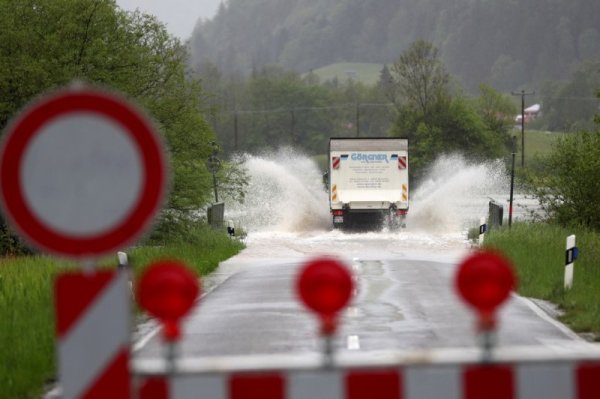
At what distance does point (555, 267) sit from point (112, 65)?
15.7 metres

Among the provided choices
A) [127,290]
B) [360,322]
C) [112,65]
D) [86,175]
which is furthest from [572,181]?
[86,175]

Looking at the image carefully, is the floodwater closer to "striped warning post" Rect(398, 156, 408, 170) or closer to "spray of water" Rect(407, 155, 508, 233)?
"spray of water" Rect(407, 155, 508, 233)

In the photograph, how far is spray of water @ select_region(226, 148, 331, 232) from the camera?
54031mm

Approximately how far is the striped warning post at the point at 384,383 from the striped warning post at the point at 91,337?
0.20 metres

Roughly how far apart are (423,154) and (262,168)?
5017 centimetres

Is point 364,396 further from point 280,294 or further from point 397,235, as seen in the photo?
point 397,235

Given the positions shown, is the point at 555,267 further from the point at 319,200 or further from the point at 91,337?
the point at 319,200

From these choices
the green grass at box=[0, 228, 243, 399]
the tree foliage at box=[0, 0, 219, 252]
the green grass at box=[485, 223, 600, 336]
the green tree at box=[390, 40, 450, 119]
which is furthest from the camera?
the green tree at box=[390, 40, 450, 119]

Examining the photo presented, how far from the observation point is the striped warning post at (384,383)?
5055 millimetres

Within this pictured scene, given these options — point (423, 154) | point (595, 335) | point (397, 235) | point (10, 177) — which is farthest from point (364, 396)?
point (423, 154)

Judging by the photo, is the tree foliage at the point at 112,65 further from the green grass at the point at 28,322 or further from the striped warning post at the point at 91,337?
the striped warning post at the point at 91,337

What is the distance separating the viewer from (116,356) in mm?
4898

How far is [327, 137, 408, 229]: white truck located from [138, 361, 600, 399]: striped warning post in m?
44.5

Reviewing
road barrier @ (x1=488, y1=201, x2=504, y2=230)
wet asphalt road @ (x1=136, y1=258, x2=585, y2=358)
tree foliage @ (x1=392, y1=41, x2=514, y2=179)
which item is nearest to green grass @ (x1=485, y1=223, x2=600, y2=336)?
wet asphalt road @ (x1=136, y1=258, x2=585, y2=358)
